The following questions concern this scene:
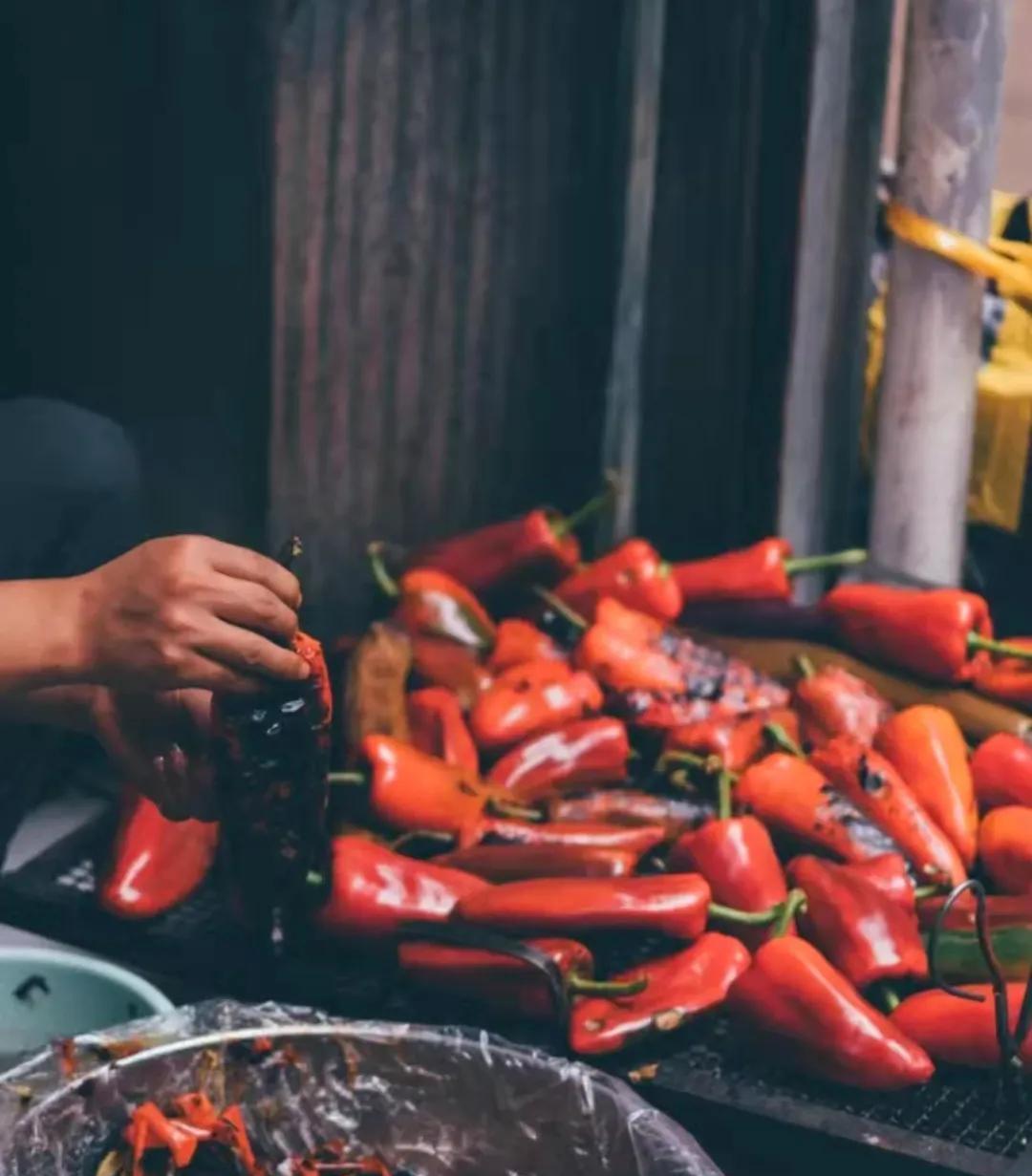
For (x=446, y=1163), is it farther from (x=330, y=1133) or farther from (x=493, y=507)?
(x=493, y=507)

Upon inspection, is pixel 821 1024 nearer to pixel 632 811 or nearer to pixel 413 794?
pixel 632 811

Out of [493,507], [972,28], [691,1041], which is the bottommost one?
[691,1041]

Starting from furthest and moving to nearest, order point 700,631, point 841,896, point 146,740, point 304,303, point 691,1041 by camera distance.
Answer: point 700,631
point 304,303
point 841,896
point 691,1041
point 146,740

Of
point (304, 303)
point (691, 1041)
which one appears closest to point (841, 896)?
point (691, 1041)

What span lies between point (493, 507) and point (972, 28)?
4.72 feet

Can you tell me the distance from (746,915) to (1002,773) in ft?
2.53

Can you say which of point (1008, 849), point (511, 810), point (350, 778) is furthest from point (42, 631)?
point (1008, 849)

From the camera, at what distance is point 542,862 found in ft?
10.7

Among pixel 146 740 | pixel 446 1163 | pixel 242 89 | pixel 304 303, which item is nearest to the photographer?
pixel 446 1163

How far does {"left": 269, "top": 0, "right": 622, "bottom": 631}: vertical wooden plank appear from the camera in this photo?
3775 mm

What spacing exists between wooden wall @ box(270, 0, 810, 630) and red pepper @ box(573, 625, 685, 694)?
563 mm

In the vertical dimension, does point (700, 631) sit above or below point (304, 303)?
below

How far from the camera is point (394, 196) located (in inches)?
156

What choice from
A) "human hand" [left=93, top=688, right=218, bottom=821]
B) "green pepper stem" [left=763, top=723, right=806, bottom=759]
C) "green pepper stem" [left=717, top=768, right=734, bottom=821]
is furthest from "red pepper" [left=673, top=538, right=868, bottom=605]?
"human hand" [left=93, top=688, right=218, bottom=821]
